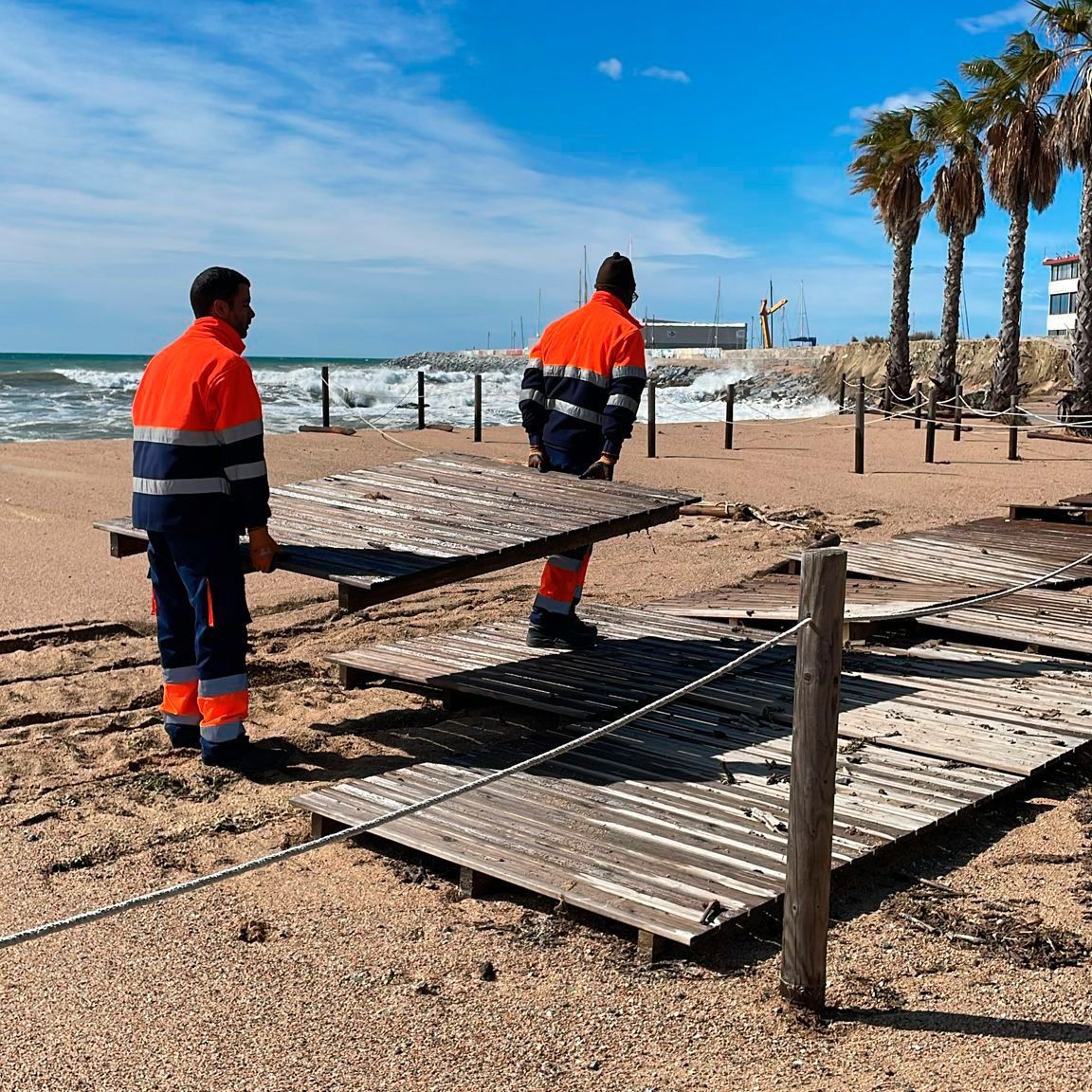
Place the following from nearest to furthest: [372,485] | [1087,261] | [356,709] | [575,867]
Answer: [575,867] → [356,709] → [372,485] → [1087,261]

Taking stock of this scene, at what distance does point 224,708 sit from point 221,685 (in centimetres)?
11

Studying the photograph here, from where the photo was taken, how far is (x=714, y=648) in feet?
23.5

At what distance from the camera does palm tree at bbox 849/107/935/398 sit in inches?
1141

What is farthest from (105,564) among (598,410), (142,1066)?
(142,1066)

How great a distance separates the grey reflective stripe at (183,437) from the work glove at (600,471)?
2.35 meters

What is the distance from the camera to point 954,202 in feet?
92.9

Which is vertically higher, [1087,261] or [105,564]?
[1087,261]

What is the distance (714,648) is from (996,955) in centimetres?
355

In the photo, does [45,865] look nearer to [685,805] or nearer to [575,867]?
[575,867]

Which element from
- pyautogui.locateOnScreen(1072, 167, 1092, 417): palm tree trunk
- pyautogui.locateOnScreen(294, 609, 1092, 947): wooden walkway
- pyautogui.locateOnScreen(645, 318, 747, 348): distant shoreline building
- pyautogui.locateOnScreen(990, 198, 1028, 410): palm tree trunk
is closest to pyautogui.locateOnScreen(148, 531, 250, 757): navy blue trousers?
pyautogui.locateOnScreen(294, 609, 1092, 947): wooden walkway

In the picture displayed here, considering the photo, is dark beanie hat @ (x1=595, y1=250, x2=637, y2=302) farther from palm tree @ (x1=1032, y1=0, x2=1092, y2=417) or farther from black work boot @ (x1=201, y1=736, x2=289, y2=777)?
palm tree @ (x1=1032, y1=0, x2=1092, y2=417)

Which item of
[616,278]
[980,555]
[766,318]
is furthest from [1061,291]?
[616,278]

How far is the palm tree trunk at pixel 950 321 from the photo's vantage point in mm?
27984

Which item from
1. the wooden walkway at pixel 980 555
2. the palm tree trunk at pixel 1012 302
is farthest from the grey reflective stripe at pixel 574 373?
the palm tree trunk at pixel 1012 302
